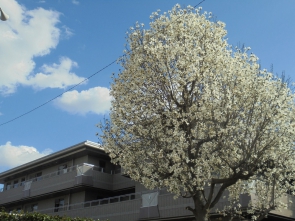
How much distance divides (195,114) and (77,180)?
881 inches

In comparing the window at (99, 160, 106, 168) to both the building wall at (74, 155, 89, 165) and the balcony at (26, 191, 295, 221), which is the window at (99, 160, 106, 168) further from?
the balcony at (26, 191, 295, 221)

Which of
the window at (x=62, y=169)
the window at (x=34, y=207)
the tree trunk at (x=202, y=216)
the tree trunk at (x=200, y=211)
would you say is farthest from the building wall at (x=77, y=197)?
the tree trunk at (x=202, y=216)

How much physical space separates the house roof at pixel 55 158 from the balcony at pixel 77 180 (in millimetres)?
1640

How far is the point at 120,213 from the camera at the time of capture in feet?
98.9

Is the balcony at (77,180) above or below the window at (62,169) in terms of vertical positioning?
below

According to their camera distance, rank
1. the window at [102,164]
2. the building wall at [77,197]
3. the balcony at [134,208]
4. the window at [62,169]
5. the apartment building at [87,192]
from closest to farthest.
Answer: the balcony at [134,208] → the apartment building at [87,192] → the building wall at [77,197] → the window at [62,169] → the window at [102,164]

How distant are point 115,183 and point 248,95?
23.8 m

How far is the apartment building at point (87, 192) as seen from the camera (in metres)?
27.0

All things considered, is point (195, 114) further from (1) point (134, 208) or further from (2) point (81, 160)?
(2) point (81, 160)

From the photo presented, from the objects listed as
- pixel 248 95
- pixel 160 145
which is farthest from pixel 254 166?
pixel 160 145

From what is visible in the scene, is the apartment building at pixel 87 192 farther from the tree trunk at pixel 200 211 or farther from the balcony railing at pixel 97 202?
the tree trunk at pixel 200 211

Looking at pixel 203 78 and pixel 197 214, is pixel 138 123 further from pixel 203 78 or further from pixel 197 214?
pixel 197 214

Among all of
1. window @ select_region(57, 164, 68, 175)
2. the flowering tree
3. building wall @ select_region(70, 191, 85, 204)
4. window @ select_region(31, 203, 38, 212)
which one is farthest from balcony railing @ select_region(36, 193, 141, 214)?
the flowering tree

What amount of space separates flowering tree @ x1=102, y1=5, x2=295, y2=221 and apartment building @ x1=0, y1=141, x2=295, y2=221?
9204 mm
